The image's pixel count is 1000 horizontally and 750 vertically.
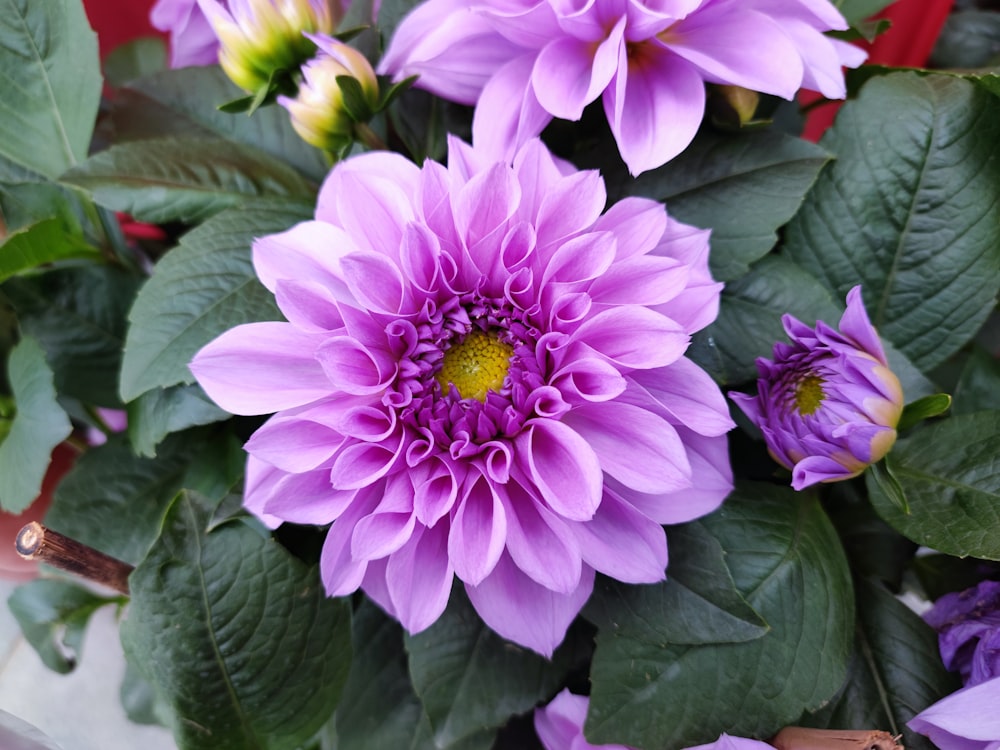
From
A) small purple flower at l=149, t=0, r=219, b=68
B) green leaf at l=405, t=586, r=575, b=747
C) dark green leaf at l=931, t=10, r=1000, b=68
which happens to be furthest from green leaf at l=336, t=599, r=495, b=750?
dark green leaf at l=931, t=10, r=1000, b=68

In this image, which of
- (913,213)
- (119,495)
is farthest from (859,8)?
(119,495)

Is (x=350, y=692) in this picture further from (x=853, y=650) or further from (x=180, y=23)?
(x=180, y=23)

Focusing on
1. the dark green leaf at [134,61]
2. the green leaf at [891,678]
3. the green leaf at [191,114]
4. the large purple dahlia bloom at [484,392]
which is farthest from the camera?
the dark green leaf at [134,61]

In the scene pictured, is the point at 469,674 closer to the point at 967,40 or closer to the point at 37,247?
the point at 37,247

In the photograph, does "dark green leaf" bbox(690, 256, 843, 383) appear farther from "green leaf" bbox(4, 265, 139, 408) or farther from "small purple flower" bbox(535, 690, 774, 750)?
"green leaf" bbox(4, 265, 139, 408)

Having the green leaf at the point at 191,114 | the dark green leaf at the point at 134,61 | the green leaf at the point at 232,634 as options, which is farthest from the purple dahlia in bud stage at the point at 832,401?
the dark green leaf at the point at 134,61

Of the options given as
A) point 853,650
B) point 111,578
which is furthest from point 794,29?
point 111,578

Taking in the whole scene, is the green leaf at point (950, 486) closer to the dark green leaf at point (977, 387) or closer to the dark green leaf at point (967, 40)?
the dark green leaf at point (977, 387)
